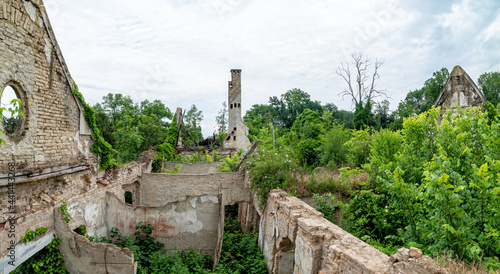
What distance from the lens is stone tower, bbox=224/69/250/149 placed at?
30.5 m

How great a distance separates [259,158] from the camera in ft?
34.6

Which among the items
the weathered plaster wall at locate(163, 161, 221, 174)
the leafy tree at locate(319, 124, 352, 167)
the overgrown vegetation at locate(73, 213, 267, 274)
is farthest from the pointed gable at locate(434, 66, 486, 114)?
the weathered plaster wall at locate(163, 161, 221, 174)

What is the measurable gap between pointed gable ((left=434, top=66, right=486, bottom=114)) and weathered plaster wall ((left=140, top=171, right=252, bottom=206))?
810 cm

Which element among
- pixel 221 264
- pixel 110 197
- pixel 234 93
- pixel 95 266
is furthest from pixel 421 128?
pixel 234 93

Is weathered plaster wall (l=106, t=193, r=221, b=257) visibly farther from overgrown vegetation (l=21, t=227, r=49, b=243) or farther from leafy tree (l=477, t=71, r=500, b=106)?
leafy tree (l=477, t=71, r=500, b=106)

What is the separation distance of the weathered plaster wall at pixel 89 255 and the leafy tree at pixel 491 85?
107ft

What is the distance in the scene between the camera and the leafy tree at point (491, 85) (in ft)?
91.4

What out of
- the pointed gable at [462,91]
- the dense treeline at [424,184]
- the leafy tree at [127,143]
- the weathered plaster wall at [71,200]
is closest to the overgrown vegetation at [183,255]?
the weathered plaster wall at [71,200]

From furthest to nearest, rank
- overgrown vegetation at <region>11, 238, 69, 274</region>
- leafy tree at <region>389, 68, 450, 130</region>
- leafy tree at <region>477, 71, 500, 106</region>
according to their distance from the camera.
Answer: leafy tree at <region>389, 68, 450, 130</region> < leafy tree at <region>477, 71, 500, 106</region> < overgrown vegetation at <region>11, 238, 69, 274</region>

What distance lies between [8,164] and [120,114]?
29476 mm

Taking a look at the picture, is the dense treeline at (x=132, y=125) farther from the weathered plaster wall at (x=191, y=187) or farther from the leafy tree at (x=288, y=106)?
the leafy tree at (x=288, y=106)

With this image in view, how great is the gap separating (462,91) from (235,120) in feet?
73.9

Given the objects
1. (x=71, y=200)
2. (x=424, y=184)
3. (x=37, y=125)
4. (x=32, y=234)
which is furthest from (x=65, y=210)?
(x=424, y=184)

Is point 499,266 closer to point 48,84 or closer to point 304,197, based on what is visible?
point 304,197
